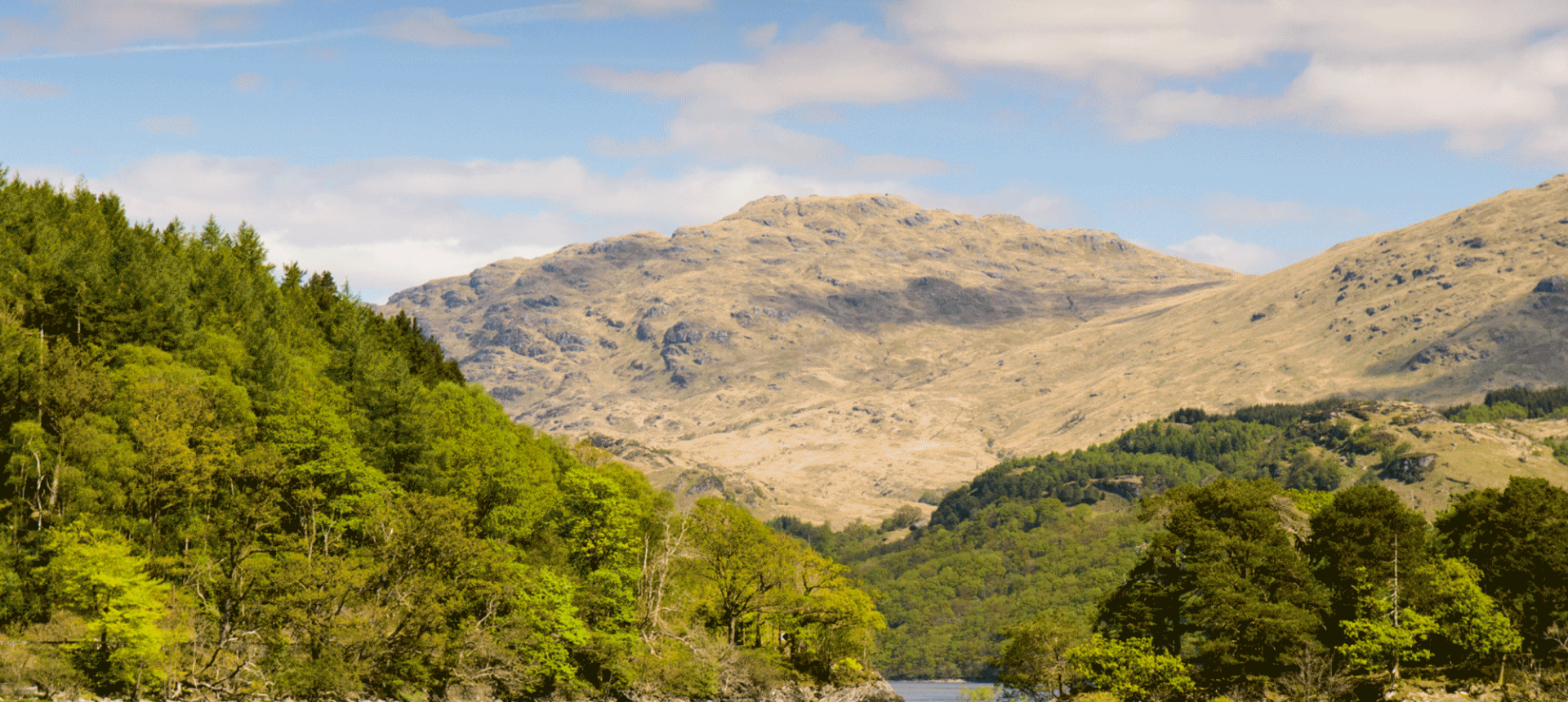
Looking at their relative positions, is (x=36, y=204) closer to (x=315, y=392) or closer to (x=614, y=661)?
(x=315, y=392)

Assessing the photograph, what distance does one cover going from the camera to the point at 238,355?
116m

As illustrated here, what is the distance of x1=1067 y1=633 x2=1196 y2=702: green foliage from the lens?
347 feet

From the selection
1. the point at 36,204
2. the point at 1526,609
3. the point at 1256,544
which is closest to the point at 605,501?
the point at 1256,544

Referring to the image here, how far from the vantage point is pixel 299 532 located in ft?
345

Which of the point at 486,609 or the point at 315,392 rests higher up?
the point at 315,392

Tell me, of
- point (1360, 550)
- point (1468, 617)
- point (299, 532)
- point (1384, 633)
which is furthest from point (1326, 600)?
point (299, 532)

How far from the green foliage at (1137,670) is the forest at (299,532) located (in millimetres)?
33298

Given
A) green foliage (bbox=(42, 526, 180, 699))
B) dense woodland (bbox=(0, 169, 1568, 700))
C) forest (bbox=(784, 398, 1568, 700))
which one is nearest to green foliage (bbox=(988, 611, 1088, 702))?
dense woodland (bbox=(0, 169, 1568, 700))

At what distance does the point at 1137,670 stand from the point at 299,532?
65.5 meters

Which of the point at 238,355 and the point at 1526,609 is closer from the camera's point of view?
the point at 1526,609

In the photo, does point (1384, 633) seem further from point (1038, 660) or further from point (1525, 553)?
point (1038, 660)

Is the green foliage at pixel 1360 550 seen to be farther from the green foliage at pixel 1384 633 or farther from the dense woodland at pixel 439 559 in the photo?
the green foliage at pixel 1384 633

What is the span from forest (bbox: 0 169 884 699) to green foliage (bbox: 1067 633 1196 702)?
33.3 meters

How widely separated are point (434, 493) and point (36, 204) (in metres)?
53.1
